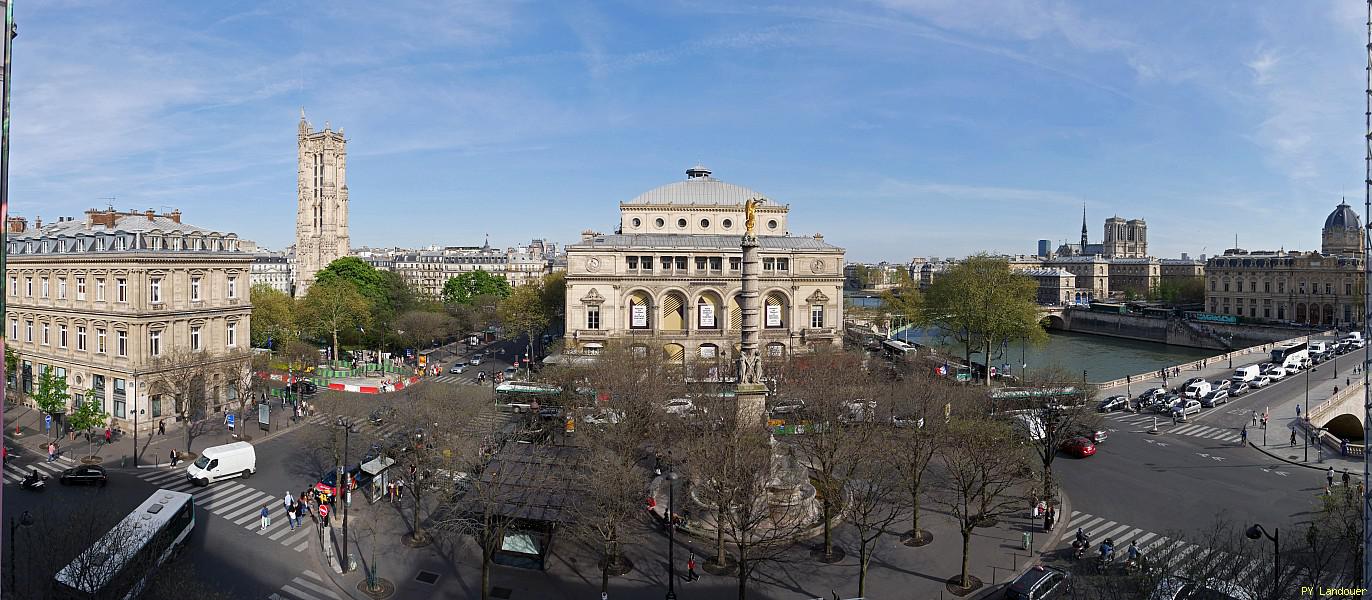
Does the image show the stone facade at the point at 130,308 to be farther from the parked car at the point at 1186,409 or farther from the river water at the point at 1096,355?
the parked car at the point at 1186,409

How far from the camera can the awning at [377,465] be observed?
92.5 ft

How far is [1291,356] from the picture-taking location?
188ft

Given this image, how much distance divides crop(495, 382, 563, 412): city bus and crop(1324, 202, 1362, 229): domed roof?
133 meters

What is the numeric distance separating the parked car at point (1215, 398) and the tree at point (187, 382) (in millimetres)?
51117

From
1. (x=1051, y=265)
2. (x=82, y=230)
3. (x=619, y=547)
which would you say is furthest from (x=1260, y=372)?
(x=1051, y=265)

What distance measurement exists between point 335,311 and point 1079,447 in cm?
5037

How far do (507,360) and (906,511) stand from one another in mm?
44493

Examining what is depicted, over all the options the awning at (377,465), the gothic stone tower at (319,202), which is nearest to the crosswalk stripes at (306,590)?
the awning at (377,465)

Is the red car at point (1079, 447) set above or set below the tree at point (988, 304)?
below

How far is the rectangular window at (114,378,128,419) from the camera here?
37.2 m

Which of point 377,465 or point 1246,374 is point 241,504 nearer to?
point 377,465

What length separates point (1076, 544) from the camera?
22.5 metres

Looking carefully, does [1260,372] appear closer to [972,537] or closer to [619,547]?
[972,537]

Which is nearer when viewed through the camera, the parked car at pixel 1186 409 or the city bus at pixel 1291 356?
the parked car at pixel 1186 409
